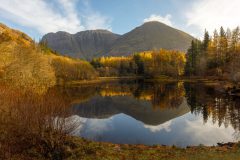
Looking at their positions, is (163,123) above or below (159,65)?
below

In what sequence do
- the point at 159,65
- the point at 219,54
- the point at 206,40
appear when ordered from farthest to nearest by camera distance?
the point at 159,65, the point at 206,40, the point at 219,54

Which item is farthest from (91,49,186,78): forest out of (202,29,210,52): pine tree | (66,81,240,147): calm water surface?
(66,81,240,147): calm water surface

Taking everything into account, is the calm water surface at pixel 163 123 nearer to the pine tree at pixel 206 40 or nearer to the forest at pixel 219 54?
the forest at pixel 219 54

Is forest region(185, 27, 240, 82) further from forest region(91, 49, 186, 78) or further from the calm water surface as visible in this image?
the calm water surface

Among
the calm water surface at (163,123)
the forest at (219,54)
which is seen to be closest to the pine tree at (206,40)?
the forest at (219,54)

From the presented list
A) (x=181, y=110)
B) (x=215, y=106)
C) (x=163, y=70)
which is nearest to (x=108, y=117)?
(x=181, y=110)

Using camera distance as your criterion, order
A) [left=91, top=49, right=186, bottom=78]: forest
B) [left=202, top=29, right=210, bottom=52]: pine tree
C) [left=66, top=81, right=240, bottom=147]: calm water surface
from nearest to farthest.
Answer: [left=66, top=81, right=240, bottom=147]: calm water surface, [left=202, top=29, right=210, bottom=52]: pine tree, [left=91, top=49, right=186, bottom=78]: forest

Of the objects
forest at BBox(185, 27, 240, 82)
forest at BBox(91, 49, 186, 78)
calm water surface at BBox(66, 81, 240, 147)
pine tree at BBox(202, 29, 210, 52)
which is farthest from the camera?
forest at BBox(91, 49, 186, 78)

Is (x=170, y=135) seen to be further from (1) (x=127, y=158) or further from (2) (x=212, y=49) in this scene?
(2) (x=212, y=49)

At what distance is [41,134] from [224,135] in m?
24.9

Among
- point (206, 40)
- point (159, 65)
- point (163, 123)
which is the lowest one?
point (163, 123)

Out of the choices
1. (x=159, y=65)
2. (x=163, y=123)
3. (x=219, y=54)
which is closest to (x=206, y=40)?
(x=219, y=54)

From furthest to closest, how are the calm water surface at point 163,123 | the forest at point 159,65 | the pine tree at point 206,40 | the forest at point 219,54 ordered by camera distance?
the forest at point 159,65, the pine tree at point 206,40, the forest at point 219,54, the calm water surface at point 163,123

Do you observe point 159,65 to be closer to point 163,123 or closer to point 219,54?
point 219,54
